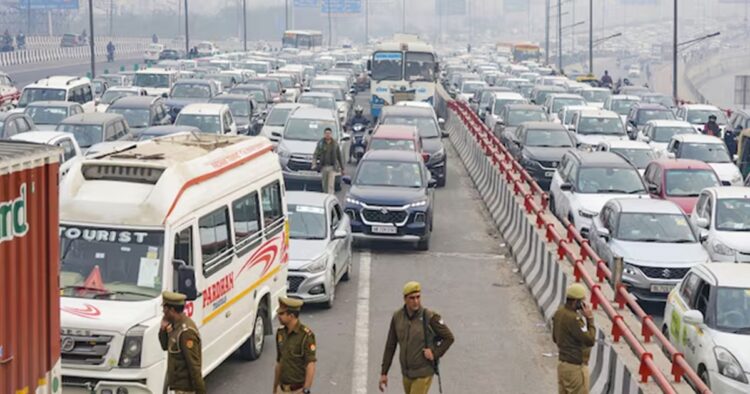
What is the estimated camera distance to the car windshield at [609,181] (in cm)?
2644

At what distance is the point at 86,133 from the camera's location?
105 feet

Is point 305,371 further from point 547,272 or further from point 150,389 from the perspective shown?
point 547,272

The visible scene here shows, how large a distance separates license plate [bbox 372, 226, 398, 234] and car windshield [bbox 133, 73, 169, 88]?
3354 centimetres

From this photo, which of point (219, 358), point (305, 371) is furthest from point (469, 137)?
point (305, 371)

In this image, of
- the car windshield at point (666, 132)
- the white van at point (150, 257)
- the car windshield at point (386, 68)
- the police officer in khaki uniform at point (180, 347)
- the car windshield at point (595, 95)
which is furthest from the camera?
the car windshield at point (595, 95)

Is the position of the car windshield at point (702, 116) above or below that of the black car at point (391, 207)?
above

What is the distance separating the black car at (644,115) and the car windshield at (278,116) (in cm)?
1073

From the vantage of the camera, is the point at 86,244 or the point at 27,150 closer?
the point at 27,150

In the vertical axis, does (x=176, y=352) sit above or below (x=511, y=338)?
above

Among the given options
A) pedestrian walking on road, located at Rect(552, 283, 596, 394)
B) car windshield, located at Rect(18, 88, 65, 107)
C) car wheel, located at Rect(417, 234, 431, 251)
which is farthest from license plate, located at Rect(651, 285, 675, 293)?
car windshield, located at Rect(18, 88, 65, 107)

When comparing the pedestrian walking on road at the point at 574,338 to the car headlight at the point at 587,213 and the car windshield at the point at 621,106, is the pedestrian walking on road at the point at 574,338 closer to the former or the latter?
the car headlight at the point at 587,213

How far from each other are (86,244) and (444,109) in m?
44.9

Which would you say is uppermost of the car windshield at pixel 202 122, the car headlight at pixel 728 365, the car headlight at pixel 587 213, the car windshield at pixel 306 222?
the car windshield at pixel 202 122

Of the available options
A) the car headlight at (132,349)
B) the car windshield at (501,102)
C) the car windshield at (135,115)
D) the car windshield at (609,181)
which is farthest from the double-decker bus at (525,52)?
the car headlight at (132,349)
